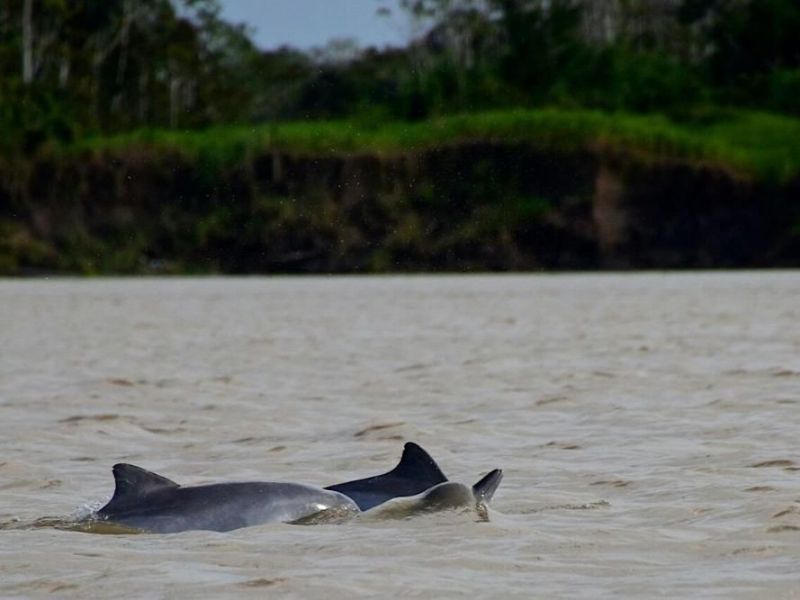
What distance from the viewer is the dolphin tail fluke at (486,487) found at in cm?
430

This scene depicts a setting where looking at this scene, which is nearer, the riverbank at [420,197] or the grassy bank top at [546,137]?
the riverbank at [420,197]

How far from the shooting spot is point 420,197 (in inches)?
1764

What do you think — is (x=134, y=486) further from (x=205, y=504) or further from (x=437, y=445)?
(x=437, y=445)

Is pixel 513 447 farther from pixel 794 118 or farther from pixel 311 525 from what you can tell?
pixel 794 118

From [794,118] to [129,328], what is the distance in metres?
33.6

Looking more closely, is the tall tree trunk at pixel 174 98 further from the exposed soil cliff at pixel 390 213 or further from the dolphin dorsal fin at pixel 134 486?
the dolphin dorsal fin at pixel 134 486

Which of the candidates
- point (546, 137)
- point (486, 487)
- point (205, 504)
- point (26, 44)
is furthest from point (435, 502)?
point (26, 44)

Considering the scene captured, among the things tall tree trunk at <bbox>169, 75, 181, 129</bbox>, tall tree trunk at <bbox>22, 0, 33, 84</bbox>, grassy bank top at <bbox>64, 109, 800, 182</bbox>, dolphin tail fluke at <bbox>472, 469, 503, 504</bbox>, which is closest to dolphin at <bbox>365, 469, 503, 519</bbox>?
dolphin tail fluke at <bbox>472, 469, 503, 504</bbox>

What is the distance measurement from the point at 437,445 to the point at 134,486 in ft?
7.92

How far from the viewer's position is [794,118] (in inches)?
1832

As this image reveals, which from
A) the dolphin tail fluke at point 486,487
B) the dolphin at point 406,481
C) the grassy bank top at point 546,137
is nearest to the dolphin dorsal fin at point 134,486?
the dolphin at point 406,481

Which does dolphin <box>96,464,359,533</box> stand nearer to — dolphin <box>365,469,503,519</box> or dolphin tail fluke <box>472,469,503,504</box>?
dolphin <box>365,469,503,519</box>

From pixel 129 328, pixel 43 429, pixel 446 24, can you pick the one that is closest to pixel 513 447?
pixel 43 429

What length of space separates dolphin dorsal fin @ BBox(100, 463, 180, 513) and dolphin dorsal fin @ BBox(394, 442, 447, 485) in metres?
0.61
